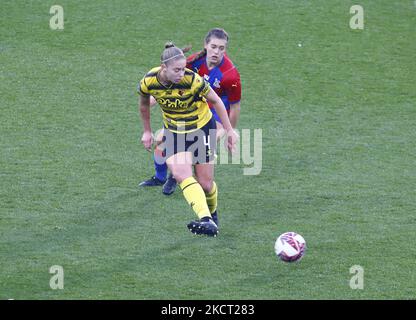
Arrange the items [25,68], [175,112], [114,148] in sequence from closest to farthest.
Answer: [175,112]
[114,148]
[25,68]

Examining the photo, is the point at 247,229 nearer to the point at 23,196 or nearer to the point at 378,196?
the point at 378,196

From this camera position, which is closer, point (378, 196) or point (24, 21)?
point (378, 196)

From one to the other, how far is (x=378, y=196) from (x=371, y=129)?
2626 millimetres

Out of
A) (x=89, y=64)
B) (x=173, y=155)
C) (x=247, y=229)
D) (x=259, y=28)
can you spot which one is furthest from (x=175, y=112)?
(x=259, y=28)

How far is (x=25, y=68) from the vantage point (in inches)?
603

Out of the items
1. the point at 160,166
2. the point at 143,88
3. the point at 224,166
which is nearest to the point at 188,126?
the point at 143,88

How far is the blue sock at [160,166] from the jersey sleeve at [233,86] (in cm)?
125

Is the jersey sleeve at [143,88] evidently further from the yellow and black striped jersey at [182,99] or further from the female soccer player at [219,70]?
the female soccer player at [219,70]

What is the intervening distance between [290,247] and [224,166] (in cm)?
335

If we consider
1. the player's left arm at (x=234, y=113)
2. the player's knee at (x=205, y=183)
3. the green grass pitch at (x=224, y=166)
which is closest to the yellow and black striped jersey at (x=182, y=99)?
the player's knee at (x=205, y=183)

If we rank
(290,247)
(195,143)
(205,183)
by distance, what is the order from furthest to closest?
(205,183), (195,143), (290,247)

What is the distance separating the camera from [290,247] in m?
8.92

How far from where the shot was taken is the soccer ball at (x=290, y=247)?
8906 mm

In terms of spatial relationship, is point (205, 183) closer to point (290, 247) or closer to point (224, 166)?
point (290, 247)
